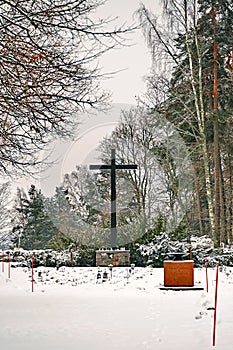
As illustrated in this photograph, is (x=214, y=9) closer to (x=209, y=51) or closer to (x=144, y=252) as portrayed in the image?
(x=209, y=51)

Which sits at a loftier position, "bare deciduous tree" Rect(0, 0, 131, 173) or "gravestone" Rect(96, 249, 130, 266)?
"bare deciduous tree" Rect(0, 0, 131, 173)

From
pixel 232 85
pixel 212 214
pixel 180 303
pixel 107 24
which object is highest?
pixel 232 85

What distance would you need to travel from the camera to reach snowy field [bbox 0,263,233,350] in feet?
22.8

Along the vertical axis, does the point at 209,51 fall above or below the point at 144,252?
above

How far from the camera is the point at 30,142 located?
9250mm

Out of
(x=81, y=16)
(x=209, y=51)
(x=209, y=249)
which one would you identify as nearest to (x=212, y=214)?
(x=209, y=249)

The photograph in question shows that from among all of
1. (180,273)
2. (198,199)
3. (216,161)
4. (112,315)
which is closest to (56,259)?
(216,161)

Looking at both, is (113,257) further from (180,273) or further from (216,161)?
(180,273)

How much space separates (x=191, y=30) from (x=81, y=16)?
15.0 metres

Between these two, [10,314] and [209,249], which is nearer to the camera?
[10,314]

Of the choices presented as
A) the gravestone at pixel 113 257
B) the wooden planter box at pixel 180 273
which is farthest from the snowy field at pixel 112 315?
the gravestone at pixel 113 257

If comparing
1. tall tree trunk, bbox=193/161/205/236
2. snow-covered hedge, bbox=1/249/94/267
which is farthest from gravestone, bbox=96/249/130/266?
tall tree trunk, bbox=193/161/205/236

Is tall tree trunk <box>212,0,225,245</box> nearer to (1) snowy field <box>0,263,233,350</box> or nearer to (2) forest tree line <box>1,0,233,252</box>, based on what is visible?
(2) forest tree line <box>1,0,233,252</box>

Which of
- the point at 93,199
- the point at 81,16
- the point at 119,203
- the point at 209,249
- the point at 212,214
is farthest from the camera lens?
the point at 93,199
